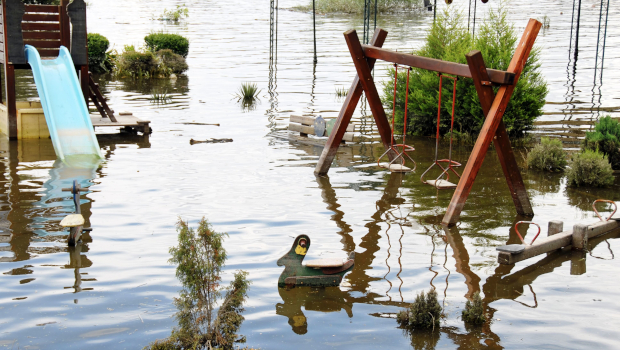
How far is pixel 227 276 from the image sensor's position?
6.50m

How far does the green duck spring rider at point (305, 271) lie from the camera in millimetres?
6180

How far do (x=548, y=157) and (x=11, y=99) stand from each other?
409 inches

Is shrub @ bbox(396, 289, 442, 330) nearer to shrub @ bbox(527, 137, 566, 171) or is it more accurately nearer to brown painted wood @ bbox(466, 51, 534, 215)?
brown painted wood @ bbox(466, 51, 534, 215)

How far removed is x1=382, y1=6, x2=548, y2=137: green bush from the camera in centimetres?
1271

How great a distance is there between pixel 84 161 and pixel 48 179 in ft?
3.91

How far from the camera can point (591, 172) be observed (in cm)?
1002

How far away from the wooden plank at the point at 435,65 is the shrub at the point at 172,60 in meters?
15.5

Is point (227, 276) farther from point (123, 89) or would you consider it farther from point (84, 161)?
point (123, 89)

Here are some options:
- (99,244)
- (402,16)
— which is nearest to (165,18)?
(402,16)

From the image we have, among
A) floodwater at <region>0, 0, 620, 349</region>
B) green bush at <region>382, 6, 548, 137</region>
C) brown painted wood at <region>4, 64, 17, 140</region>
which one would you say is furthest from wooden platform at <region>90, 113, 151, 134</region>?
green bush at <region>382, 6, 548, 137</region>

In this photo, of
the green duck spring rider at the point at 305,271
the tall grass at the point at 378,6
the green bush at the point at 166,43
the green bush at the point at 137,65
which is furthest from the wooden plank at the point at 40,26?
the tall grass at the point at 378,6

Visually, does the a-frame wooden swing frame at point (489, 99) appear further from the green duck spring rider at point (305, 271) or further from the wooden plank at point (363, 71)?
the green duck spring rider at point (305, 271)

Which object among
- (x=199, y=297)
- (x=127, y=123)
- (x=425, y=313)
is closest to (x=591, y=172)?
(x=425, y=313)

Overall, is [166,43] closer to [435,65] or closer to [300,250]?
[435,65]
